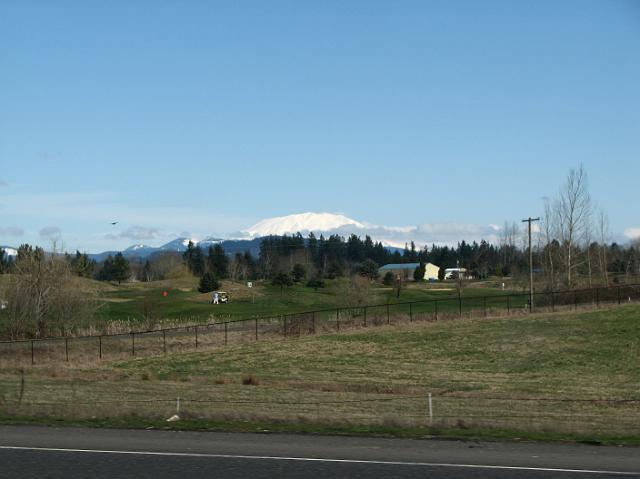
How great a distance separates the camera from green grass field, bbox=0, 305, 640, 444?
1673cm

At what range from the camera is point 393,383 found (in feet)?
122

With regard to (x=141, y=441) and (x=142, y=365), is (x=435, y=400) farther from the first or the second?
(x=142, y=365)

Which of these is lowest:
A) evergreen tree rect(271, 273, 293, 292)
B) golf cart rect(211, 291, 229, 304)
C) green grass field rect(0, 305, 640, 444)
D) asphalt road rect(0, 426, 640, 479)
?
green grass field rect(0, 305, 640, 444)

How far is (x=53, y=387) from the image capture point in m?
31.9

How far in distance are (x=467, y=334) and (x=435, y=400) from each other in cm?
2584

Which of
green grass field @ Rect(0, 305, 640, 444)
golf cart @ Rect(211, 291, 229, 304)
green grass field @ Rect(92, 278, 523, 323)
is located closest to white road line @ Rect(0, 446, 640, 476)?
green grass field @ Rect(0, 305, 640, 444)

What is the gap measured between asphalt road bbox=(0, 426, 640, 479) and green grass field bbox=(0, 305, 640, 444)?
1352 millimetres

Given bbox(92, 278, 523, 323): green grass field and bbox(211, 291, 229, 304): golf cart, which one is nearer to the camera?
bbox(92, 278, 523, 323): green grass field

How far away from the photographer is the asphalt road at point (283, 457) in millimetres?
9969

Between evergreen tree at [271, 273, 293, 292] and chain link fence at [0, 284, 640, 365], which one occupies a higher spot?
evergreen tree at [271, 273, 293, 292]

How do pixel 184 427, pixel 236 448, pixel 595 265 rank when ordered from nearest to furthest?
pixel 236 448 < pixel 184 427 < pixel 595 265

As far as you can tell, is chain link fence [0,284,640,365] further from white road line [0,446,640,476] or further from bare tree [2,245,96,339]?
white road line [0,446,640,476]

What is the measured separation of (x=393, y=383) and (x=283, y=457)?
26.5 metres

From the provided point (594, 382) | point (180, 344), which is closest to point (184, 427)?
point (594, 382)
